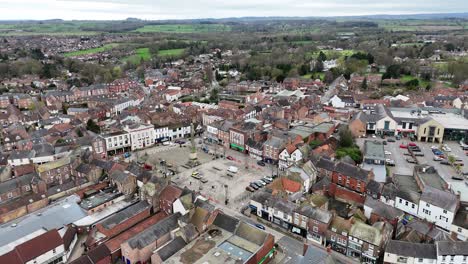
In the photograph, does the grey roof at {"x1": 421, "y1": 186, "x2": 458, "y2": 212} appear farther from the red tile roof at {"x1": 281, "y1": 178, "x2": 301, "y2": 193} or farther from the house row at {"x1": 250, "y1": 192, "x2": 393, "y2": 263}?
the red tile roof at {"x1": 281, "y1": 178, "x2": 301, "y2": 193}

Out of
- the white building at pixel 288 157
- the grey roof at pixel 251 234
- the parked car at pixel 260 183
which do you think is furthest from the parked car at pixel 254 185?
the grey roof at pixel 251 234

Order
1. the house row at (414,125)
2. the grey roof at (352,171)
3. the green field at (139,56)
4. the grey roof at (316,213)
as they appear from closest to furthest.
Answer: the grey roof at (316,213) → the grey roof at (352,171) → the house row at (414,125) → the green field at (139,56)

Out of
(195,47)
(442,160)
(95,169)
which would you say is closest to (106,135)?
(95,169)

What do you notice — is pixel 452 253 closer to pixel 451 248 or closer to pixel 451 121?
pixel 451 248

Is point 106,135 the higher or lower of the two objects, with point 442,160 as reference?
higher

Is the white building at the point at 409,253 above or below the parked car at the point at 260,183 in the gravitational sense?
above

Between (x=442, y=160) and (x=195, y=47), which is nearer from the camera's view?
(x=442, y=160)

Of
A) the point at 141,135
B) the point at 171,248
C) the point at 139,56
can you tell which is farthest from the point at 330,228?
the point at 139,56

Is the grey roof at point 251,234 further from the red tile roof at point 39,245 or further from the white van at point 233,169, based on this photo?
the white van at point 233,169

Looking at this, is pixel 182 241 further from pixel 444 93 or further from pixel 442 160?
pixel 444 93
